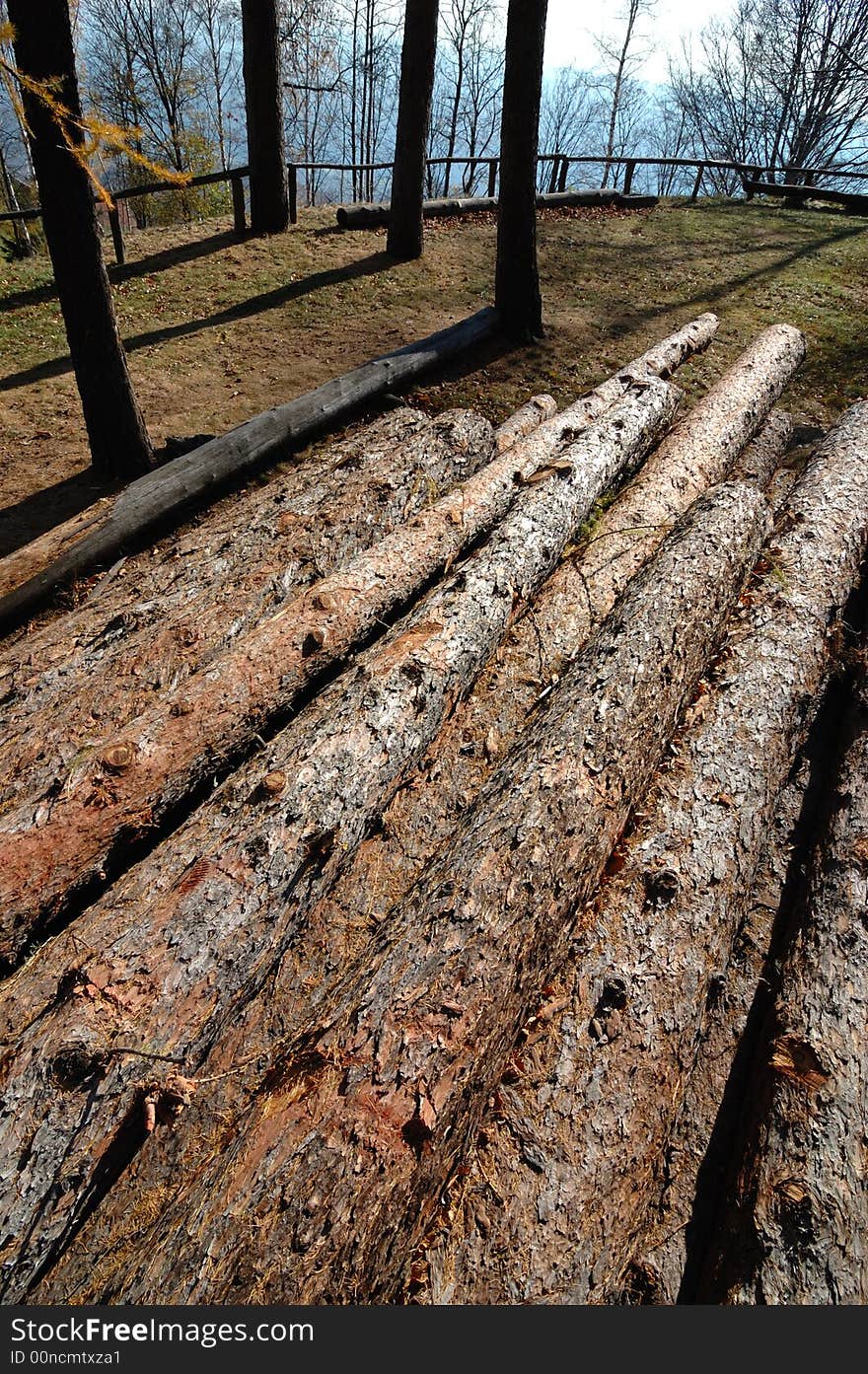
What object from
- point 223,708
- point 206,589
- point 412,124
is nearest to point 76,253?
point 206,589

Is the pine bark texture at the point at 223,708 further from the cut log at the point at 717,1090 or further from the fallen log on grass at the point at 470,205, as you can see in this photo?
the fallen log on grass at the point at 470,205

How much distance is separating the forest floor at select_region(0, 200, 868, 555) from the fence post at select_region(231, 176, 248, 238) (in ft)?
1.35

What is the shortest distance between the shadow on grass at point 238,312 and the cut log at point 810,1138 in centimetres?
987

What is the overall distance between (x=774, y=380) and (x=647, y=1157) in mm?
6902

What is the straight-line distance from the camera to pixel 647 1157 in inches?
93.4

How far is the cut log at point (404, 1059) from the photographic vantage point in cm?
193

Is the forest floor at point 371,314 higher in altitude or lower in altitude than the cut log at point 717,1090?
higher

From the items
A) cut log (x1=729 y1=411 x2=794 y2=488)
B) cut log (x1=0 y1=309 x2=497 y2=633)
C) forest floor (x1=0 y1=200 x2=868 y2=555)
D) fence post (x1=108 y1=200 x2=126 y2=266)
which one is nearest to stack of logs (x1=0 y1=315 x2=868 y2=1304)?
cut log (x1=0 y1=309 x2=497 y2=633)

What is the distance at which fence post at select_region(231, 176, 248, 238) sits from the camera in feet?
42.3

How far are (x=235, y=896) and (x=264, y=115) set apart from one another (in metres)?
14.6

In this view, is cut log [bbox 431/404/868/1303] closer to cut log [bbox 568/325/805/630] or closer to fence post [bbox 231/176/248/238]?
cut log [bbox 568/325/805/630]

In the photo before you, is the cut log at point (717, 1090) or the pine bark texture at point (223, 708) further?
the pine bark texture at point (223, 708)

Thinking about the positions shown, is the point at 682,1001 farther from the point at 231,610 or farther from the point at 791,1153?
the point at 231,610

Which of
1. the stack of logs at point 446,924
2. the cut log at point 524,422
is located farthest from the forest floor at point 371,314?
the stack of logs at point 446,924
